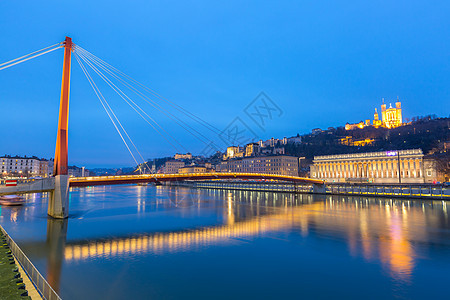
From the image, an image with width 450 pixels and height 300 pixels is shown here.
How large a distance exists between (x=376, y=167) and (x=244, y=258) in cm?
8322

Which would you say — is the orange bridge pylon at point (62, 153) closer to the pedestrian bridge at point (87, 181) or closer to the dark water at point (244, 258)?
the pedestrian bridge at point (87, 181)


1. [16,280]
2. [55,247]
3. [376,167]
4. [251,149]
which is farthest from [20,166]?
[376,167]

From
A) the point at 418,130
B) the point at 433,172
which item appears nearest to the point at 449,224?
the point at 433,172

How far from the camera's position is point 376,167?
83875 millimetres

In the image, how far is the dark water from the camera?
32.8 ft

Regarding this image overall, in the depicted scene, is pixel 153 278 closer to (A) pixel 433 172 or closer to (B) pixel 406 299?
(B) pixel 406 299

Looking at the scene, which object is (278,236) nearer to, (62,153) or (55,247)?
(55,247)

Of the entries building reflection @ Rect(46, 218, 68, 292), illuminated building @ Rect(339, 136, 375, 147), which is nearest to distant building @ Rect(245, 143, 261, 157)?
illuminated building @ Rect(339, 136, 375, 147)

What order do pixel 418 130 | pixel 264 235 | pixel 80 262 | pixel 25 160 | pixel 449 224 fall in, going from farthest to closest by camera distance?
pixel 418 130
pixel 25 160
pixel 449 224
pixel 264 235
pixel 80 262

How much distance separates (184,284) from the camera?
10.7 metres

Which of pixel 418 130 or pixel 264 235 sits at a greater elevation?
pixel 418 130

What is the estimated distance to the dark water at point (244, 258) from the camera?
10000 mm

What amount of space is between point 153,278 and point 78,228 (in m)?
13.7

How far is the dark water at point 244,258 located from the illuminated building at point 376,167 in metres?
62.3
